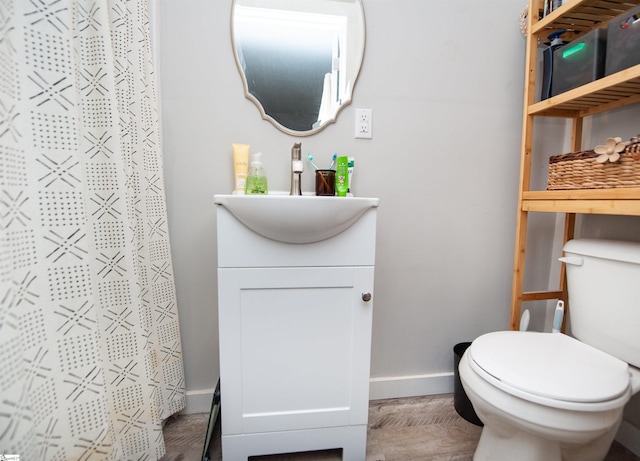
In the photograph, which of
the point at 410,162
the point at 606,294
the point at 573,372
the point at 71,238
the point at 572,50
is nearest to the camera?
the point at 71,238

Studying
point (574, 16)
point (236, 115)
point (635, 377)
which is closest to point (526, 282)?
point (635, 377)

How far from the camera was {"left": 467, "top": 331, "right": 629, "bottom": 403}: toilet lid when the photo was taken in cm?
66

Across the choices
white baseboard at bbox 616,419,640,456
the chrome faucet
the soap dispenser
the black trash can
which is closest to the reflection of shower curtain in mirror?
the soap dispenser

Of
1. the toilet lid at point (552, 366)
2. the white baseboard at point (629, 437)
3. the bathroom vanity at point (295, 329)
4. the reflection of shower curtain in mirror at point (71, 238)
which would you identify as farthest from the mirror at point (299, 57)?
the white baseboard at point (629, 437)

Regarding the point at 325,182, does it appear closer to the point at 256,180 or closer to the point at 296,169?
the point at 296,169

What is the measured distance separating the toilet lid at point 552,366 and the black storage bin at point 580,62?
86cm

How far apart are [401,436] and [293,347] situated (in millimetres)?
597

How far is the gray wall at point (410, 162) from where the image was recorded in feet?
3.49

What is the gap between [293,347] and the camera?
0.86m

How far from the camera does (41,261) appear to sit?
522 mm

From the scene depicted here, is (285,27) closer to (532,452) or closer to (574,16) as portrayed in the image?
(574,16)

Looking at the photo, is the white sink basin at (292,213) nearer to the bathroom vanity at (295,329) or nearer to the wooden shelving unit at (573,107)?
the bathroom vanity at (295,329)

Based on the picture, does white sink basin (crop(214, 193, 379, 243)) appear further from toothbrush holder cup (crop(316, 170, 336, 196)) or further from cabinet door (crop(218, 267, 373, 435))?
toothbrush holder cup (crop(316, 170, 336, 196))

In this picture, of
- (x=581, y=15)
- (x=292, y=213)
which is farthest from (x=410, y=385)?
(x=581, y=15)
